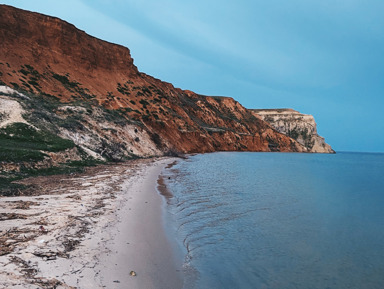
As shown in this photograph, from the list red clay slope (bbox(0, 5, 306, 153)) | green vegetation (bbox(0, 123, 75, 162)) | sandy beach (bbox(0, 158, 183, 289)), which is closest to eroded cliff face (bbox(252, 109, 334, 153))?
red clay slope (bbox(0, 5, 306, 153))

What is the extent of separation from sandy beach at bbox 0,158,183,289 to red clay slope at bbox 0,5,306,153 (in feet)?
124

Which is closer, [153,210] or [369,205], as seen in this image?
[153,210]

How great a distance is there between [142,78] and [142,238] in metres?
73.2

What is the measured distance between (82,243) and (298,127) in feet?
538

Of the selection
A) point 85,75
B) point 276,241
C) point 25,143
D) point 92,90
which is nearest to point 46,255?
point 276,241

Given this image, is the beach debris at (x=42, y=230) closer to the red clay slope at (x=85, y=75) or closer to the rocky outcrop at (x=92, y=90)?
the rocky outcrop at (x=92, y=90)

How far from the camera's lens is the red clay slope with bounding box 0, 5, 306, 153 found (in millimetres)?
47781

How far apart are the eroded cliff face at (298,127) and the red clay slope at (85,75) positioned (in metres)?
84.7

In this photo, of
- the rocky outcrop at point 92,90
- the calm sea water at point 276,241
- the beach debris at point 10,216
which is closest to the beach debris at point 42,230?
the beach debris at point 10,216

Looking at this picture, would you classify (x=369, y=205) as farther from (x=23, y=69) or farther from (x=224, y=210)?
(x=23, y=69)

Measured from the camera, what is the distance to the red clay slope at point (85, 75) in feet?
157

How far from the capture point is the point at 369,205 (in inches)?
603

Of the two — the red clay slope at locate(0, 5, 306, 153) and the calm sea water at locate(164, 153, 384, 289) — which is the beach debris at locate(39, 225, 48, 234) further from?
the red clay slope at locate(0, 5, 306, 153)

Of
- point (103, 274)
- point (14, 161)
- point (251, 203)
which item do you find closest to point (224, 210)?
point (251, 203)
